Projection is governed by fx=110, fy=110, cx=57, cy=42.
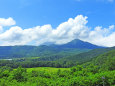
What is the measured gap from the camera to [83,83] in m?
17.1

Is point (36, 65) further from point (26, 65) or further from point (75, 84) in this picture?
point (75, 84)

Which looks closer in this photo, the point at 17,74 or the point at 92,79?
the point at 92,79

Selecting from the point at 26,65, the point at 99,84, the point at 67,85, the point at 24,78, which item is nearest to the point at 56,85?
the point at 67,85

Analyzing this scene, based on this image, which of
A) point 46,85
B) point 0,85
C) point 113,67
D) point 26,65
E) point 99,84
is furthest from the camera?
point 26,65

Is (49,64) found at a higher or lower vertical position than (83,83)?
lower

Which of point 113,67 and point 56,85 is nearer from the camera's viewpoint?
point 56,85

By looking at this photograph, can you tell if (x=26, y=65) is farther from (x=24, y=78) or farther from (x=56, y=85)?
(x=56, y=85)

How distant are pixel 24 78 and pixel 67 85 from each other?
1287 cm

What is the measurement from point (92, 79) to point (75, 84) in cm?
306

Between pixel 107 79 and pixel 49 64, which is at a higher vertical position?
pixel 107 79

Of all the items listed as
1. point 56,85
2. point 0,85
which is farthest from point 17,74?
point 56,85

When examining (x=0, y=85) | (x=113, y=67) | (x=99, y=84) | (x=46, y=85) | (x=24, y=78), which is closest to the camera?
(x=0, y=85)

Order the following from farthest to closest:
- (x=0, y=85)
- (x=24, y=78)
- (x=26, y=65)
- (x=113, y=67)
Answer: (x=26, y=65) → (x=113, y=67) → (x=24, y=78) → (x=0, y=85)

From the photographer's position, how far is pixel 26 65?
401ft
